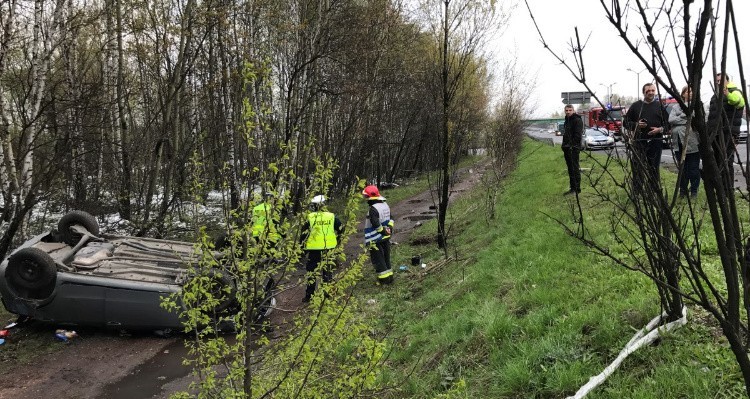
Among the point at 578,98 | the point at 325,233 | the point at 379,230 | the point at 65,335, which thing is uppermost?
the point at 578,98

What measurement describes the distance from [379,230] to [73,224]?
4606mm

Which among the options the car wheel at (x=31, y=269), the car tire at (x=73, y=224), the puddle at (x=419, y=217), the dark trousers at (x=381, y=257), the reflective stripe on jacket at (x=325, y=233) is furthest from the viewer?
the puddle at (x=419, y=217)

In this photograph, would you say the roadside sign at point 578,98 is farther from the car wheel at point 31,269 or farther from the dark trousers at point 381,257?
the car wheel at point 31,269

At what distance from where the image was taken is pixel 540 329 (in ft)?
13.0

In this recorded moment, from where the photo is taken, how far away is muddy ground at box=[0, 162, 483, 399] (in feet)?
15.8

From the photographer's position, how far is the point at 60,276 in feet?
18.6

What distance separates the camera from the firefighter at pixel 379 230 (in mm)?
7227

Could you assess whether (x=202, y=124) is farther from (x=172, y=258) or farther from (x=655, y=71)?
(x=655, y=71)

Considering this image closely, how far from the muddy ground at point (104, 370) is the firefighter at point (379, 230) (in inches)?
81.1

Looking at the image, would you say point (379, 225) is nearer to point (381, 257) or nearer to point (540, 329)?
point (381, 257)

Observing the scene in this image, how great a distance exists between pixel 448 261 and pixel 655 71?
22.5 feet

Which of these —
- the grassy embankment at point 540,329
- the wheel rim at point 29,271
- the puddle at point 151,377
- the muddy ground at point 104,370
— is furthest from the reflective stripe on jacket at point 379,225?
the wheel rim at point 29,271

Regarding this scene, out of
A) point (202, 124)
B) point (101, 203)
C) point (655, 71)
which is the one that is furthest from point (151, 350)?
point (202, 124)

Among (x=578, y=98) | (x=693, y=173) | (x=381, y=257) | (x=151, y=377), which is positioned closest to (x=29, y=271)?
(x=151, y=377)
